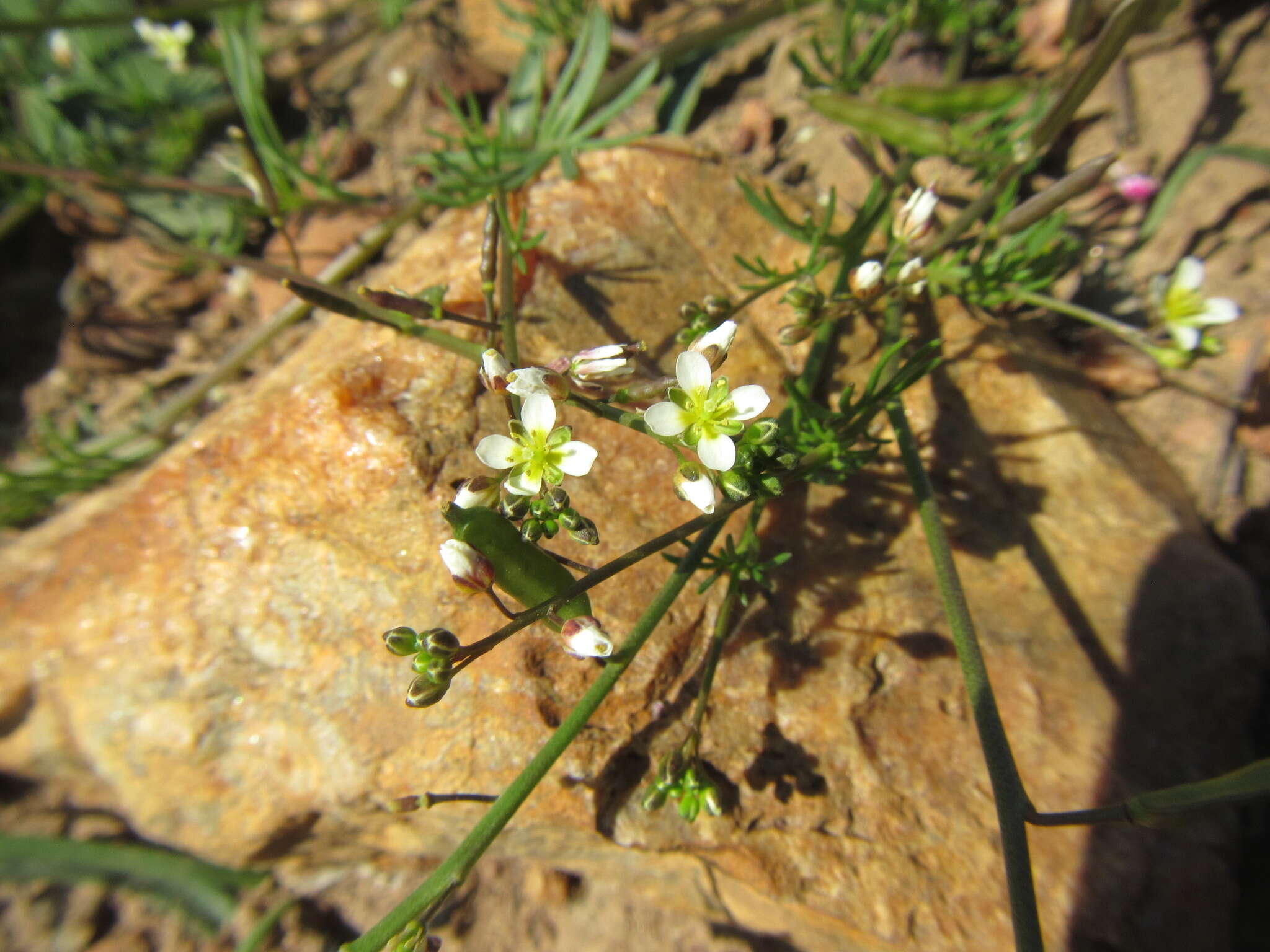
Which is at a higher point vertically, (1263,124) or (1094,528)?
(1263,124)

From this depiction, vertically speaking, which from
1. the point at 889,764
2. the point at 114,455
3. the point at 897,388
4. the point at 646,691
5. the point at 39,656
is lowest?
the point at 889,764

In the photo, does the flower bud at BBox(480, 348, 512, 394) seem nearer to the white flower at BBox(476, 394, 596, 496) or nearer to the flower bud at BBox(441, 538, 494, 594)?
the white flower at BBox(476, 394, 596, 496)

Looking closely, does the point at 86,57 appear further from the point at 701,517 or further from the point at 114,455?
the point at 701,517

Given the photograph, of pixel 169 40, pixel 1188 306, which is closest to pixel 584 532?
pixel 1188 306

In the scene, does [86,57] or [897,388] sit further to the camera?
Answer: [86,57]

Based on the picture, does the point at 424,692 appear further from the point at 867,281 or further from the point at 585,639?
the point at 867,281

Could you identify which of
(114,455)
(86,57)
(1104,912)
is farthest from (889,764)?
(86,57)
